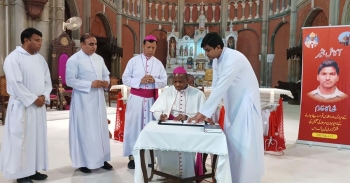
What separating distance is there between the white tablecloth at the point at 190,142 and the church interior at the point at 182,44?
38.9 inches

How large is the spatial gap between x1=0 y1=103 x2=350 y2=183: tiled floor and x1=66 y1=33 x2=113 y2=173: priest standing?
19cm

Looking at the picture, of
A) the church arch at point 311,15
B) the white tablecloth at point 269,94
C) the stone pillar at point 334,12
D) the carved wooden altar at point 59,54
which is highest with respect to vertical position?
the church arch at point 311,15

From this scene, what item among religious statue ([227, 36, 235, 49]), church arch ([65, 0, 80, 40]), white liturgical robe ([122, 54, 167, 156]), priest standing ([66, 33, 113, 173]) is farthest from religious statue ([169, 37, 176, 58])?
priest standing ([66, 33, 113, 173])

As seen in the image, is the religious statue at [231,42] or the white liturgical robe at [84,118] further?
the religious statue at [231,42]

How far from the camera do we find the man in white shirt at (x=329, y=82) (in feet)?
17.6

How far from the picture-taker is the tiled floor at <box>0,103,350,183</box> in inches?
144

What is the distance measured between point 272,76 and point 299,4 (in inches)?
167

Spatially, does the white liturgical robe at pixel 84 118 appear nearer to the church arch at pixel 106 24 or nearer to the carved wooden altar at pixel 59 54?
the carved wooden altar at pixel 59 54

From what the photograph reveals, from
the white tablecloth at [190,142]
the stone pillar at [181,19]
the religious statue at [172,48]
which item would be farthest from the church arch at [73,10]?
the white tablecloth at [190,142]

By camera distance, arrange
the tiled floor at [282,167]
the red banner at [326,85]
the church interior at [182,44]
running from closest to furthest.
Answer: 1. the tiled floor at [282,167]
2. the church interior at [182,44]
3. the red banner at [326,85]

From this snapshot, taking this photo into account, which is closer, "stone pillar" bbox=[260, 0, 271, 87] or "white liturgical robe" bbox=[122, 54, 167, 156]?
"white liturgical robe" bbox=[122, 54, 167, 156]

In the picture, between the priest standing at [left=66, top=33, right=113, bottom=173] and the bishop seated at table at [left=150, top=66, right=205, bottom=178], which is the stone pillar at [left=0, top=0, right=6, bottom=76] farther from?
the bishop seated at table at [left=150, top=66, right=205, bottom=178]

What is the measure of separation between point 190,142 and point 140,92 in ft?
5.09

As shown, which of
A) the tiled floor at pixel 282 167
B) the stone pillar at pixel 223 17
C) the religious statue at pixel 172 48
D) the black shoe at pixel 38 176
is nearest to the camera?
the black shoe at pixel 38 176
